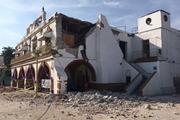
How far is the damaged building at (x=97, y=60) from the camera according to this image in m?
24.0

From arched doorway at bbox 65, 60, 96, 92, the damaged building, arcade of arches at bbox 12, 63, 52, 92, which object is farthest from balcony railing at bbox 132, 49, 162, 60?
arcade of arches at bbox 12, 63, 52, 92

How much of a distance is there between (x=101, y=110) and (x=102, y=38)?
12801 mm

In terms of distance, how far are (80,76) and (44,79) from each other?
385 centimetres

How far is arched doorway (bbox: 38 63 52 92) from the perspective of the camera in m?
24.4

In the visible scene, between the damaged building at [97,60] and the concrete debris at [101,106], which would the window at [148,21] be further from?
the concrete debris at [101,106]

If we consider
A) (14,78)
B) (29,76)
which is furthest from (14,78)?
(29,76)

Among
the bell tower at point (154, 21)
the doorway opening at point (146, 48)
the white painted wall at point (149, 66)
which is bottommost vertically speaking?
the white painted wall at point (149, 66)

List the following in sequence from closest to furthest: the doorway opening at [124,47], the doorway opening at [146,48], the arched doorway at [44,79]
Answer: the arched doorway at [44,79]
the doorway opening at [146,48]
the doorway opening at [124,47]

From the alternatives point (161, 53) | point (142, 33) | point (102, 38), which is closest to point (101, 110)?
point (102, 38)

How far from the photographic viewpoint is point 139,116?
41.9ft

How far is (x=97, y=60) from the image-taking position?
2612cm

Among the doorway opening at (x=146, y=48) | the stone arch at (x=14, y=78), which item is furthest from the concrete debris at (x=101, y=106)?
the stone arch at (x=14, y=78)

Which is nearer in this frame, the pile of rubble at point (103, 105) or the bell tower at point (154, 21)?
the pile of rubble at point (103, 105)

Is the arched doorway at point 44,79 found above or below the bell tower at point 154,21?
below
